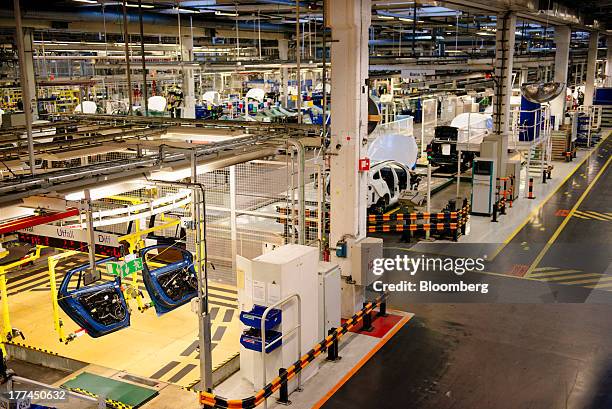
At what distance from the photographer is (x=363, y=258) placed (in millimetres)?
9617

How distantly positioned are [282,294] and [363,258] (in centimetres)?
242

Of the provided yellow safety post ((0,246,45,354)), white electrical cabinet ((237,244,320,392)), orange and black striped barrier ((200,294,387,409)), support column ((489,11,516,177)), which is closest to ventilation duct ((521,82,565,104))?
support column ((489,11,516,177))

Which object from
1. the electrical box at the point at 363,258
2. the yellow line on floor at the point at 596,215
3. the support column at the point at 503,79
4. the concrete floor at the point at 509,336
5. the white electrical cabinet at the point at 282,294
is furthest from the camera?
the yellow line on floor at the point at 596,215

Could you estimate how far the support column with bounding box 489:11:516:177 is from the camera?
1655 cm

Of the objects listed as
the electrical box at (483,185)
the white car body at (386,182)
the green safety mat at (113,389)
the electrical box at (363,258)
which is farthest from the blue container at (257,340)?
the electrical box at (483,185)

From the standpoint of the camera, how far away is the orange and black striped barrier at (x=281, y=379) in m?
6.87

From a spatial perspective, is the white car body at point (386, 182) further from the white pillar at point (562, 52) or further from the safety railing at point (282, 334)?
the white pillar at point (562, 52)

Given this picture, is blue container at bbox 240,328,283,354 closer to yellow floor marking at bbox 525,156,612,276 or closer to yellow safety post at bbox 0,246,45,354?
yellow safety post at bbox 0,246,45,354

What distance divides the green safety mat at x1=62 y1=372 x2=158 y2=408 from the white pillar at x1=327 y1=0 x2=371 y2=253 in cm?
367

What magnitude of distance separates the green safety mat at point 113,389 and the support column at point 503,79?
1213cm

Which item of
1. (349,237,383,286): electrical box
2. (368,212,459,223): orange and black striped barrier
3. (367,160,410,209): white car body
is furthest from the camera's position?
(367,160,410,209): white car body

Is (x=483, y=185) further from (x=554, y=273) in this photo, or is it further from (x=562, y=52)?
(x=562, y=52)

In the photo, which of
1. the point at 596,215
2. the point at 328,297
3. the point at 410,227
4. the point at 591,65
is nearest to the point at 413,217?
the point at 410,227

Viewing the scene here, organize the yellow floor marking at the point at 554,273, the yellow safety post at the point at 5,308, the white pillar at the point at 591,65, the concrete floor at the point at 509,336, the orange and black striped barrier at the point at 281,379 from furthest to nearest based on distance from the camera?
the white pillar at the point at 591,65 → the yellow floor marking at the point at 554,273 → the yellow safety post at the point at 5,308 → the concrete floor at the point at 509,336 → the orange and black striped barrier at the point at 281,379
